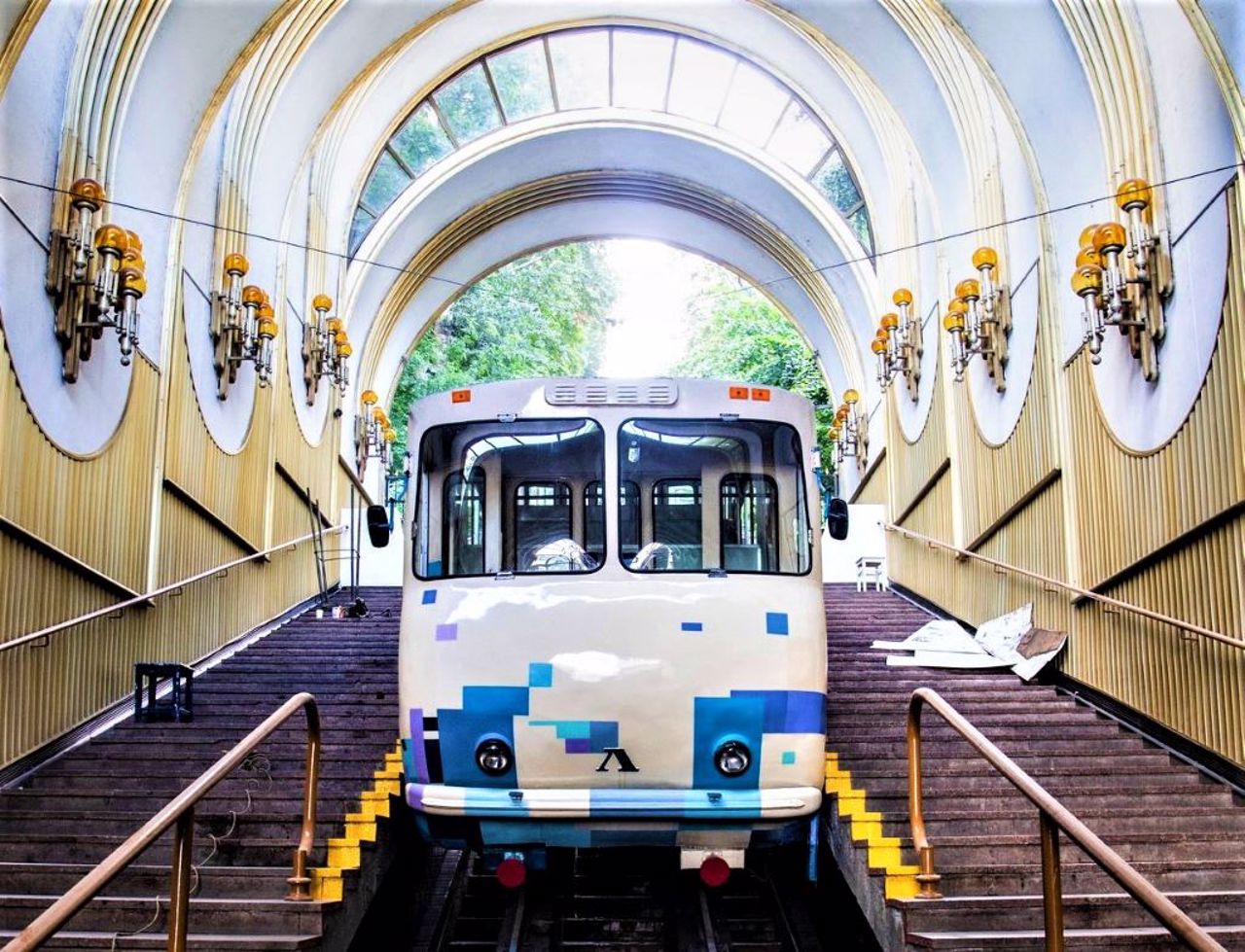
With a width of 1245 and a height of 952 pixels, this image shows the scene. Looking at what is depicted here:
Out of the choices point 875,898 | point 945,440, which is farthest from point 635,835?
point 945,440

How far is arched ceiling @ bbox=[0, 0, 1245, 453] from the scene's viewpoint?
23.7 ft

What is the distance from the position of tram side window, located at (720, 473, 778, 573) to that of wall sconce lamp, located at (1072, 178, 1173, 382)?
3.04 m

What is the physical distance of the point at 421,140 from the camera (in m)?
18.0

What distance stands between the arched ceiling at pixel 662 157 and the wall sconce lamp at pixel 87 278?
24cm

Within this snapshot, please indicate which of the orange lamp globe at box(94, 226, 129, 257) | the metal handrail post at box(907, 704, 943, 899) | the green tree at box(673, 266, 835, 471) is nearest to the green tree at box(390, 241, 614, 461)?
the green tree at box(673, 266, 835, 471)

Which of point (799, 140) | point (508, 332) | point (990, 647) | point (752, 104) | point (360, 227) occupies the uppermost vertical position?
point (752, 104)

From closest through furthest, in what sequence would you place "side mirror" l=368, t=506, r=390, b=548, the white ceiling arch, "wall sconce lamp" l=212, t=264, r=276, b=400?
"side mirror" l=368, t=506, r=390, b=548 → "wall sconce lamp" l=212, t=264, r=276, b=400 → the white ceiling arch

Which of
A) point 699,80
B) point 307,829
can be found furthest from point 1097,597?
point 699,80

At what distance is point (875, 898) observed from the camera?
5082mm

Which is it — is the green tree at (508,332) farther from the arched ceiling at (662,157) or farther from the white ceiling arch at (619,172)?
the arched ceiling at (662,157)

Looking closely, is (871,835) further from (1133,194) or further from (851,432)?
(851,432)

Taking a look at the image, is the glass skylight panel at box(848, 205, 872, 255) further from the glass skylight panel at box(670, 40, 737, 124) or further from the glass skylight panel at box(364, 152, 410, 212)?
the glass skylight panel at box(364, 152, 410, 212)

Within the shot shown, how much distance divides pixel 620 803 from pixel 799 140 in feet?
49.0

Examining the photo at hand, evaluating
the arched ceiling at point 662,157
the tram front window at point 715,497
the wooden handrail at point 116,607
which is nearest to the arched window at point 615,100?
the arched ceiling at point 662,157
